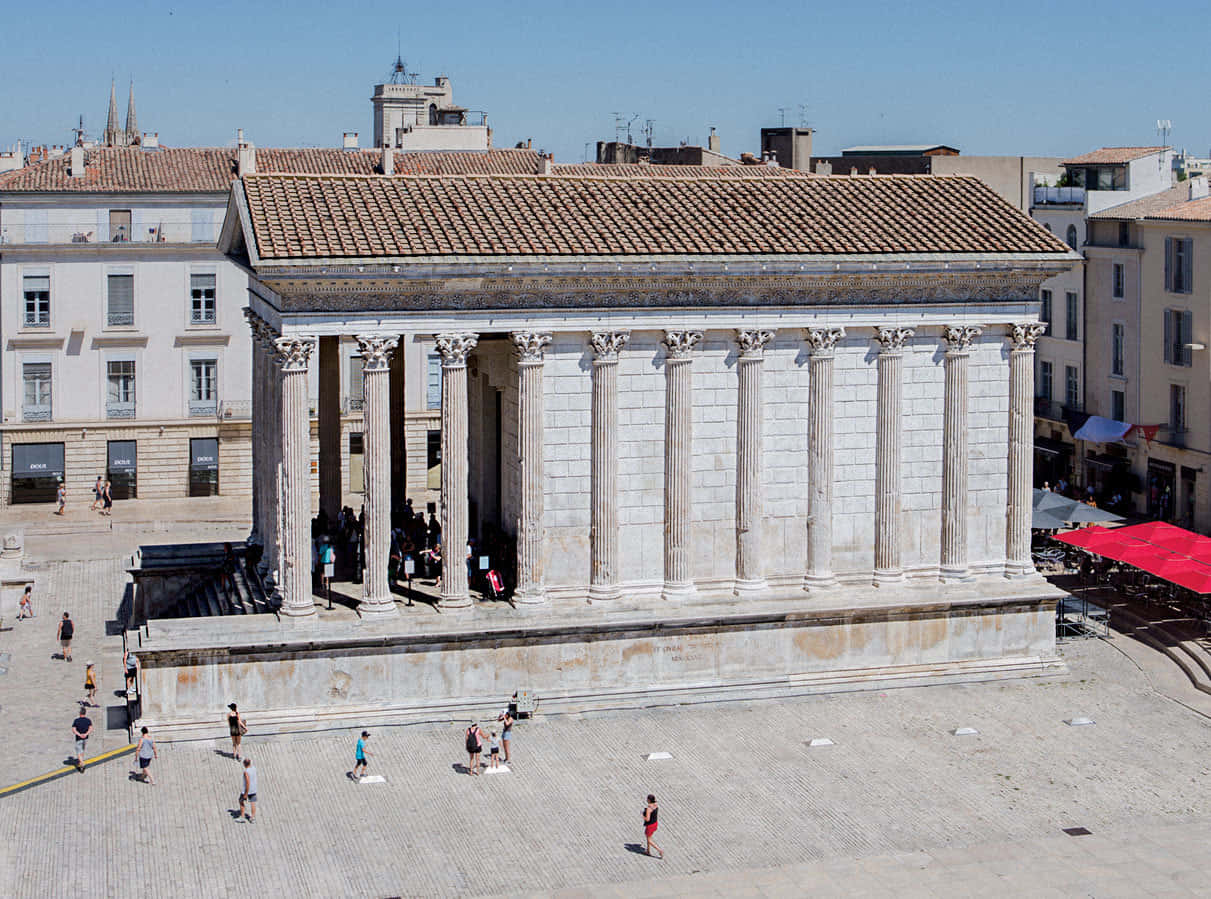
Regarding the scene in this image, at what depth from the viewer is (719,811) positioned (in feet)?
113

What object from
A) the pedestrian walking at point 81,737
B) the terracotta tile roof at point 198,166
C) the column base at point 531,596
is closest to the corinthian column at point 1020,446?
the column base at point 531,596

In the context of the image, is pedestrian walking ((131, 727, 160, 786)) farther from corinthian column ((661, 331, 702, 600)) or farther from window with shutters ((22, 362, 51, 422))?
window with shutters ((22, 362, 51, 422))

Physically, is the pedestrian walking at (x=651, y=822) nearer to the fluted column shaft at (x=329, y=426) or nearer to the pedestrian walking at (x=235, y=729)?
the pedestrian walking at (x=235, y=729)

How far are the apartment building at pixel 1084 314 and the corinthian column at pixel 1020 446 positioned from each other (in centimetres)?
2460

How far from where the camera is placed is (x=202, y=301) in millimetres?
67875

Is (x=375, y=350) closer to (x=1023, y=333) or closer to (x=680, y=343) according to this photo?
(x=680, y=343)

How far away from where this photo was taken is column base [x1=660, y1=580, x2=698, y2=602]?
4103 centimetres

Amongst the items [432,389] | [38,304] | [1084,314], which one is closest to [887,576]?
[432,389]

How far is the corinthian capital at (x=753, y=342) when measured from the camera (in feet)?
134

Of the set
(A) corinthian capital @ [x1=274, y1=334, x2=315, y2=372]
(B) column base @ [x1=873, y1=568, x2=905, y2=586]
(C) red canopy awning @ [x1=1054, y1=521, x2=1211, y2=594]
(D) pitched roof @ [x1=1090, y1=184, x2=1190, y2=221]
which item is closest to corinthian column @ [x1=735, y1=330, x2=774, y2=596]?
(B) column base @ [x1=873, y1=568, x2=905, y2=586]

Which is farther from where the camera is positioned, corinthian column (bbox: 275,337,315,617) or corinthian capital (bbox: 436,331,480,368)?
corinthian capital (bbox: 436,331,480,368)

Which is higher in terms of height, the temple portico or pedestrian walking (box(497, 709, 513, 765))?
the temple portico

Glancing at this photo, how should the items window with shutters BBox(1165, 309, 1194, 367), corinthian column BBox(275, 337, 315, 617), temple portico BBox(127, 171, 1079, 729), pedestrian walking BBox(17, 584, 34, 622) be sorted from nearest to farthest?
corinthian column BBox(275, 337, 315, 617), temple portico BBox(127, 171, 1079, 729), pedestrian walking BBox(17, 584, 34, 622), window with shutters BBox(1165, 309, 1194, 367)

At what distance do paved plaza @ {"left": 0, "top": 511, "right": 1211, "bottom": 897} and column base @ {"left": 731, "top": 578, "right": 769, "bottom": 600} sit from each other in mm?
2469
